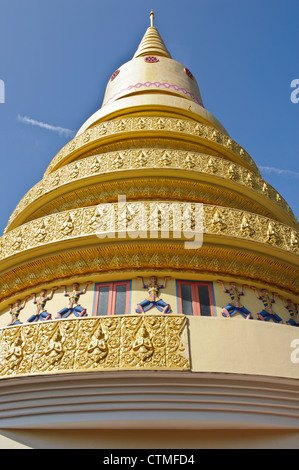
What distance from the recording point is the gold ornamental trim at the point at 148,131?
11422 mm

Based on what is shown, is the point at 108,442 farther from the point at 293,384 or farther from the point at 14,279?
the point at 14,279

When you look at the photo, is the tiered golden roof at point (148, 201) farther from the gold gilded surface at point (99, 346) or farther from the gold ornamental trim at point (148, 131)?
the gold gilded surface at point (99, 346)

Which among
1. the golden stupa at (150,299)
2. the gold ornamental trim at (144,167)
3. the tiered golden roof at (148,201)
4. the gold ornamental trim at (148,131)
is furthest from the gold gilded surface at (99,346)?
the gold ornamental trim at (148,131)

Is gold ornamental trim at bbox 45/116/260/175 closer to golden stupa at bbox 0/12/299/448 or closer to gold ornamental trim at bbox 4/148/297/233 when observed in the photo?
golden stupa at bbox 0/12/299/448

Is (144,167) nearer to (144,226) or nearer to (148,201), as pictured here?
(148,201)

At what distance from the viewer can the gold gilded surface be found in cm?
550

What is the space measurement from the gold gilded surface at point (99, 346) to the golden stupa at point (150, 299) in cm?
2

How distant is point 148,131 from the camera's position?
11336mm

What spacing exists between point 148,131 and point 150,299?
19.5 ft

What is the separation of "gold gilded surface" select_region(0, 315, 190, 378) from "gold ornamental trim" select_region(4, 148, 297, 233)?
183 inches

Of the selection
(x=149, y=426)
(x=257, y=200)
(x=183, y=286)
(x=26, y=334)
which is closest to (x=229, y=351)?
(x=149, y=426)

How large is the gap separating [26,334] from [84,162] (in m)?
5.53

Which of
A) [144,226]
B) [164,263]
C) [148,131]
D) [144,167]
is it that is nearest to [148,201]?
[144,167]
